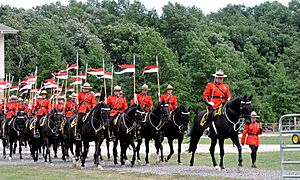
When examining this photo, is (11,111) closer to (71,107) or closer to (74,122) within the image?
(71,107)

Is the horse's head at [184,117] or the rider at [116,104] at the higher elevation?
the rider at [116,104]

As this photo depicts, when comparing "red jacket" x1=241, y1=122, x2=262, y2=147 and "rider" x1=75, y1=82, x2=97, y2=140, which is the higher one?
"rider" x1=75, y1=82, x2=97, y2=140

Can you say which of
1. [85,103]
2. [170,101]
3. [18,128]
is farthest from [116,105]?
[18,128]

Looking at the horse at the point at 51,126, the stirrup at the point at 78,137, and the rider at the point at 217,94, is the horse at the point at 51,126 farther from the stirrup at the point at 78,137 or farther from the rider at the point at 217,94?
the rider at the point at 217,94

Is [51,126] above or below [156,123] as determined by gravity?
below

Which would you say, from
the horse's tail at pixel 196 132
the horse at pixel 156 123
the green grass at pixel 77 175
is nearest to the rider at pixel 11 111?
the horse at pixel 156 123

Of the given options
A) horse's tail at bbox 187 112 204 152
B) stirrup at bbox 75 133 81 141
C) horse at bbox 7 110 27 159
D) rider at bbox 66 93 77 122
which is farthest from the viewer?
horse at bbox 7 110 27 159

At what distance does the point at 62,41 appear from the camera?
8744 centimetres

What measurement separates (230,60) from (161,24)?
26564 mm

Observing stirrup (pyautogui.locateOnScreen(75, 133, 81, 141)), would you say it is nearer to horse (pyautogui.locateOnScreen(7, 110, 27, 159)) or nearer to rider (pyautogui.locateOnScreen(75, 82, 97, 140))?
rider (pyautogui.locateOnScreen(75, 82, 97, 140))

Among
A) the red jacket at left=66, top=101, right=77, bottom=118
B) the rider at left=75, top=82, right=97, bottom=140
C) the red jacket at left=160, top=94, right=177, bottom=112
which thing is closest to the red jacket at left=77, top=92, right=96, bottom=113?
the rider at left=75, top=82, right=97, bottom=140

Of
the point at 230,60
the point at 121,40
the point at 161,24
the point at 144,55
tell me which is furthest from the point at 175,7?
the point at 144,55

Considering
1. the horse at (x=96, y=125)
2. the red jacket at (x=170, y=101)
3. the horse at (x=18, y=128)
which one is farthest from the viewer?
the horse at (x=18, y=128)

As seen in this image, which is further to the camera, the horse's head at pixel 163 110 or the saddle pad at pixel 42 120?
the saddle pad at pixel 42 120
